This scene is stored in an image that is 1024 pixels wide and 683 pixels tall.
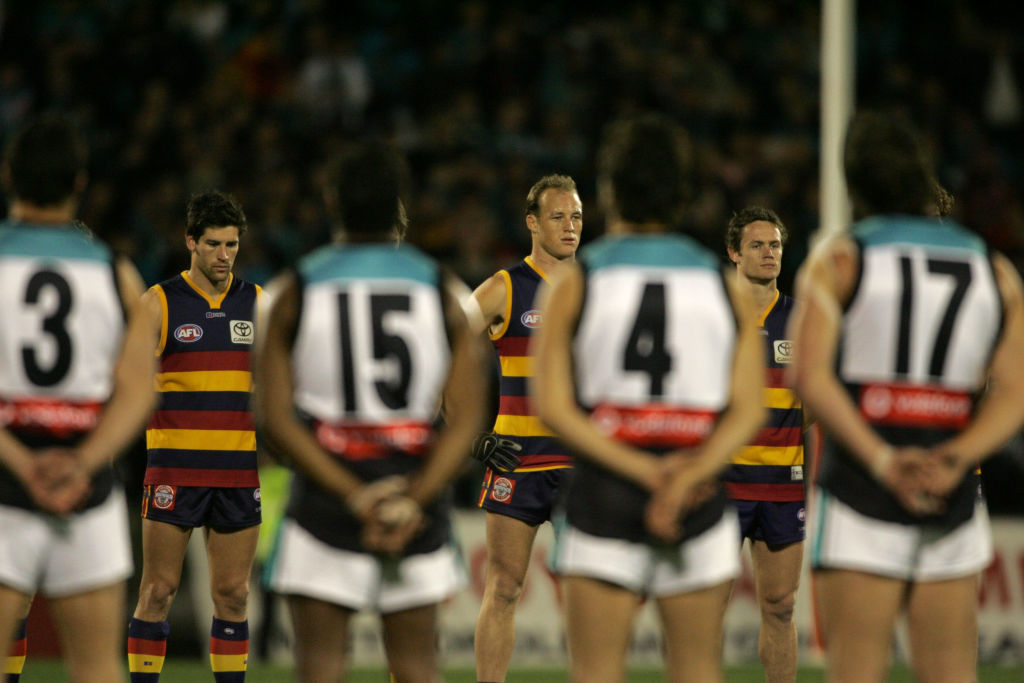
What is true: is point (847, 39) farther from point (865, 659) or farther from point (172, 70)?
point (865, 659)

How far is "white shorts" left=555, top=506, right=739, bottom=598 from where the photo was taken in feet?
12.7

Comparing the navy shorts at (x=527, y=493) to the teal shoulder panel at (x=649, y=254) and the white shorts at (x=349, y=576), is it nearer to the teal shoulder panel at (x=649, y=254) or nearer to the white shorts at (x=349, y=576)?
the white shorts at (x=349, y=576)

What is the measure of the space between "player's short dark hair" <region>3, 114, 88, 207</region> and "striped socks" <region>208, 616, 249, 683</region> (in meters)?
3.07

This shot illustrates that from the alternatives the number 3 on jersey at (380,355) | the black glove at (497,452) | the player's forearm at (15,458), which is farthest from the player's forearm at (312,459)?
the black glove at (497,452)

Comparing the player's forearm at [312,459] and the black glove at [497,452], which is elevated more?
the player's forearm at [312,459]

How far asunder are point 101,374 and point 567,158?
9.02 metres

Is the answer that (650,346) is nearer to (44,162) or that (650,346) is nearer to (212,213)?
(44,162)

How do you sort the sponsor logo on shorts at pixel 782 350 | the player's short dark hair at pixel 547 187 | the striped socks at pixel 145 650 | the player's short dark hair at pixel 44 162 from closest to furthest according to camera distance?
the player's short dark hair at pixel 44 162, the striped socks at pixel 145 650, the sponsor logo on shorts at pixel 782 350, the player's short dark hair at pixel 547 187

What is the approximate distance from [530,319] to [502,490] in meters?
0.86

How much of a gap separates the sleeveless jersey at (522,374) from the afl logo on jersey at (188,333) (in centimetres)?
144

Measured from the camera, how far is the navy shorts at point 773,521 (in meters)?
6.61

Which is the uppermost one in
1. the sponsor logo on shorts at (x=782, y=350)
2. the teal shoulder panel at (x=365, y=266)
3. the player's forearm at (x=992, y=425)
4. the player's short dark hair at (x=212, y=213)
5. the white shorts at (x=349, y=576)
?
the player's short dark hair at (x=212, y=213)

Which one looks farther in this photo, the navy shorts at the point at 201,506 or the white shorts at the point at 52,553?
the navy shorts at the point at 201,506

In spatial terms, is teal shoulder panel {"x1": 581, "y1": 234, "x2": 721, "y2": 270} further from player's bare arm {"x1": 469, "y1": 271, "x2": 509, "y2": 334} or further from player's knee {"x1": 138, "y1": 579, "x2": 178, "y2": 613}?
player's knee {"x1": 138, "y1": 579, "x2": 178, "y2": 613}
